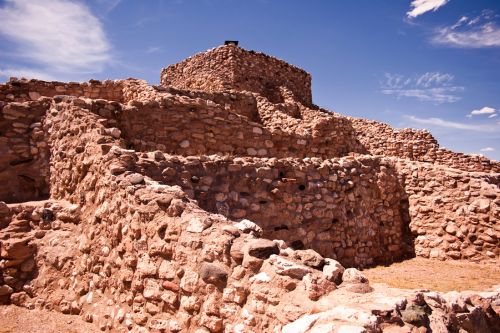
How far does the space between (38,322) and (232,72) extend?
51.9 feet

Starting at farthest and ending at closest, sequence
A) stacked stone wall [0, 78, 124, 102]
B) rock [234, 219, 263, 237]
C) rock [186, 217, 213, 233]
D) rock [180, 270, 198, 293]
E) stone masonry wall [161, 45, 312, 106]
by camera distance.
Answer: stone masonry wall [161, 45, 312, 106], stacked stone wall [0, 78, 124, 102], rock [234, 219, 263, 237], rock [186, 217, 213, 233], rock [180, 270, 198, 293]

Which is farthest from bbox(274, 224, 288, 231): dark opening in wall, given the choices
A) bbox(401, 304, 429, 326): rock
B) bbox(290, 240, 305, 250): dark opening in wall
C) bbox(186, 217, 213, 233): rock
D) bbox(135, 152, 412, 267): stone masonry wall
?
bbox(401, 304, 429, 326): rock

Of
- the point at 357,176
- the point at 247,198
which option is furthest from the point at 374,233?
the point at 247,198

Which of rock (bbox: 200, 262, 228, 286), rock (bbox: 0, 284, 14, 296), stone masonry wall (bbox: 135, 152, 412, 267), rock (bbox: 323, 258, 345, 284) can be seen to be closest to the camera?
rock (bbox: 323, 258, 345, 284)

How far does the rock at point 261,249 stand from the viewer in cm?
371

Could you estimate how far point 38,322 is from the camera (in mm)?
5145

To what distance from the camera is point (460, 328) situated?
3555 mm

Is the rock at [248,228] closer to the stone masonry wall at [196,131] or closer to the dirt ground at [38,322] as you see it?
the dirt ground at [38,322]

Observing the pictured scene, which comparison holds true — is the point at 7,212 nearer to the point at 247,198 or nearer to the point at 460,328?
the point at 247,198

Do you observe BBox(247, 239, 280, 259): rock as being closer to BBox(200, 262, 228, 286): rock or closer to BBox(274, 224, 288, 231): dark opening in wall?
BBox(200, 262, 228, 286): rock

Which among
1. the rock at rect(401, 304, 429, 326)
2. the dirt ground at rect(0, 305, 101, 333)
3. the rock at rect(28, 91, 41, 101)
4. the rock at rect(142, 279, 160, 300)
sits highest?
the rock at rect(28, 91, 41, 101)

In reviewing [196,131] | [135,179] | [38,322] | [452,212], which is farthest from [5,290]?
[452,212]

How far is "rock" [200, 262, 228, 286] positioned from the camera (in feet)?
12.1

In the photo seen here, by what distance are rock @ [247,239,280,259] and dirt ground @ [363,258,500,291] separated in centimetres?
384
